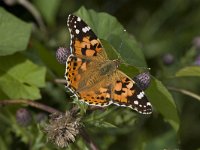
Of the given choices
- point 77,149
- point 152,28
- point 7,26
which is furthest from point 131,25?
point 77,149

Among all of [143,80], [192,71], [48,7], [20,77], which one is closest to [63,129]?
[143,80]

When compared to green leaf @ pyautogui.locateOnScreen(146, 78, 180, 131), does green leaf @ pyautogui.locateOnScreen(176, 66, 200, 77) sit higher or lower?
higher

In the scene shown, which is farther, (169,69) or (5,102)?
(169,69)

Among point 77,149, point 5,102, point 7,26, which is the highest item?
point 7,26

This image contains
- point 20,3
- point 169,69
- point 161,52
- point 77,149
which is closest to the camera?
point 77,149

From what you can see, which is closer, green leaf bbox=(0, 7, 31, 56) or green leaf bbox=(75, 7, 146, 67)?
green leaf bbox=(75, 7, 146, 67)

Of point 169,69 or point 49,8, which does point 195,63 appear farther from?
point 49,8

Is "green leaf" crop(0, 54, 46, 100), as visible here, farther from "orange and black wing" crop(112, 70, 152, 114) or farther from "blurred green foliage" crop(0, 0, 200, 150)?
"orange and black wing" crop(112, 70, 152, 114)

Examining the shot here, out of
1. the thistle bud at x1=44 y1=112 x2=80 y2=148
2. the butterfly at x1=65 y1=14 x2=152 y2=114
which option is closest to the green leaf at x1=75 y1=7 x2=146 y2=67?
the butterfly at x1=65 y1=14 x2=152 y2=114
